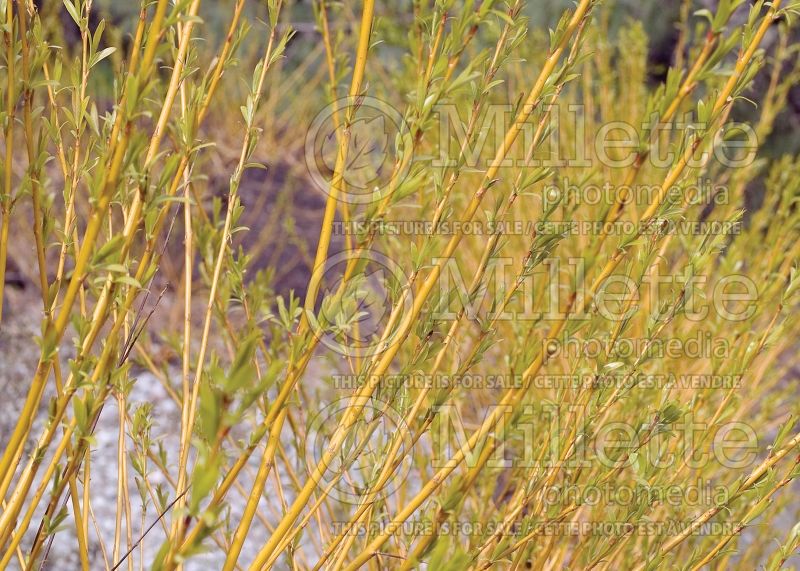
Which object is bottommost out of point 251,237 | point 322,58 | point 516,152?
point 251,237

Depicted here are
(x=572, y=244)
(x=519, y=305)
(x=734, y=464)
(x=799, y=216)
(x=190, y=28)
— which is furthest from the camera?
(x=572, y=244)

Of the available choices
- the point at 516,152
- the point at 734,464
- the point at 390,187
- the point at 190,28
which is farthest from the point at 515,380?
the point at 516,152

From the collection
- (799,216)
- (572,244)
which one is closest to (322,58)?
(572,244)

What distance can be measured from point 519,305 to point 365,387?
125cm

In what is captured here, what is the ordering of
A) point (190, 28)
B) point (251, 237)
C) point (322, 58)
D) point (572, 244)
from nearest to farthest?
point (190, 28)
point (572, 244)
point (251, 237)
point (322, 58)

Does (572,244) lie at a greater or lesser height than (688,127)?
lesser

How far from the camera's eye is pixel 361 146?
1.98 meters

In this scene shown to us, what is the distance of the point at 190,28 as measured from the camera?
33.9 inches

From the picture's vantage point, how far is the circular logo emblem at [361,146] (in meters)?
0.96

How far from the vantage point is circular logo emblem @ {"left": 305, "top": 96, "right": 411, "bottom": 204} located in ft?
3.15

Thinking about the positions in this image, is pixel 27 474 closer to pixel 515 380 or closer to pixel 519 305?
pixel 515 380

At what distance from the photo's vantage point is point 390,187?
885 mm

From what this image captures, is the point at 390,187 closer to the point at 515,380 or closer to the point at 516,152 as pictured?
the point at 515,380

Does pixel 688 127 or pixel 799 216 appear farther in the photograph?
pixel 799 216
